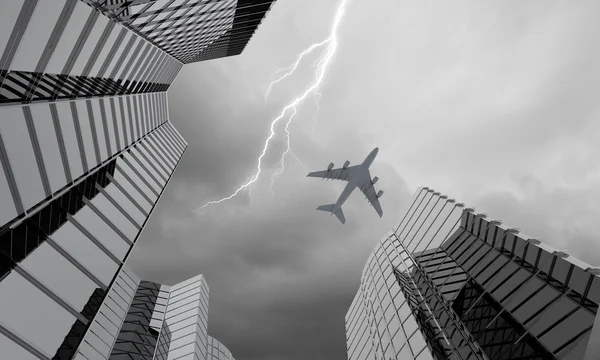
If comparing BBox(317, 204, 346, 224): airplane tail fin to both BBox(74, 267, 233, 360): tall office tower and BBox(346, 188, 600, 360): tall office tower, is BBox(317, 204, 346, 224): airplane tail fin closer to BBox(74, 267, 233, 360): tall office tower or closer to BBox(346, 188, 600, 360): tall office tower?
BBox(74, 267, 233, 360): tall office tower

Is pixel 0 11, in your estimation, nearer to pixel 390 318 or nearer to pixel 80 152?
pixel 80 152

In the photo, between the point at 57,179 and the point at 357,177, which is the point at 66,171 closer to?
the point at 57,179

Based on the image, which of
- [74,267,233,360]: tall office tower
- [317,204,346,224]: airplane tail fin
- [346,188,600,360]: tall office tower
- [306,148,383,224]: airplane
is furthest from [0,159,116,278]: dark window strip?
[317,204,346,224]: airplane tail fin

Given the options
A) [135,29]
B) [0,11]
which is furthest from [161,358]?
[0,11]

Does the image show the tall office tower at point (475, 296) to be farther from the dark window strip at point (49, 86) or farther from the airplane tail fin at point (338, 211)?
the airplane tail fin at point (338, 211)

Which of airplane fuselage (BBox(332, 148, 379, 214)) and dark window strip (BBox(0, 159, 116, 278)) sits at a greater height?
airplane fuselage (BBox(332, 148, 379, 214))

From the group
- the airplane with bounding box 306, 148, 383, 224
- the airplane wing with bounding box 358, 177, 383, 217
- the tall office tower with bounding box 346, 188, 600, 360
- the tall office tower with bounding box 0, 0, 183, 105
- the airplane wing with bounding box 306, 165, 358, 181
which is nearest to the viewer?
the tall office tower with bounding box 0, 0, 183, 105

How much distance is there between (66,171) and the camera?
1002cm

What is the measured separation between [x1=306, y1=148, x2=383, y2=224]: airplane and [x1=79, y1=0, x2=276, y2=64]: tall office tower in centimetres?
2067

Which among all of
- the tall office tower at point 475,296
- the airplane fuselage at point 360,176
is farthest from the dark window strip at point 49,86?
the airplane fuselage at point 360,176

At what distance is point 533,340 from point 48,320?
14935 mm

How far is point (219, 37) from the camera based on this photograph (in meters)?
34.1

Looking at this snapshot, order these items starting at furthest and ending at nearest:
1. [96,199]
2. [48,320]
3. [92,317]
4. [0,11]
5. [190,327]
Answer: [190,327] → [96,199] → [92,317] → [48,320] → [0,11]

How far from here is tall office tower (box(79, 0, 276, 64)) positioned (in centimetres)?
1543
